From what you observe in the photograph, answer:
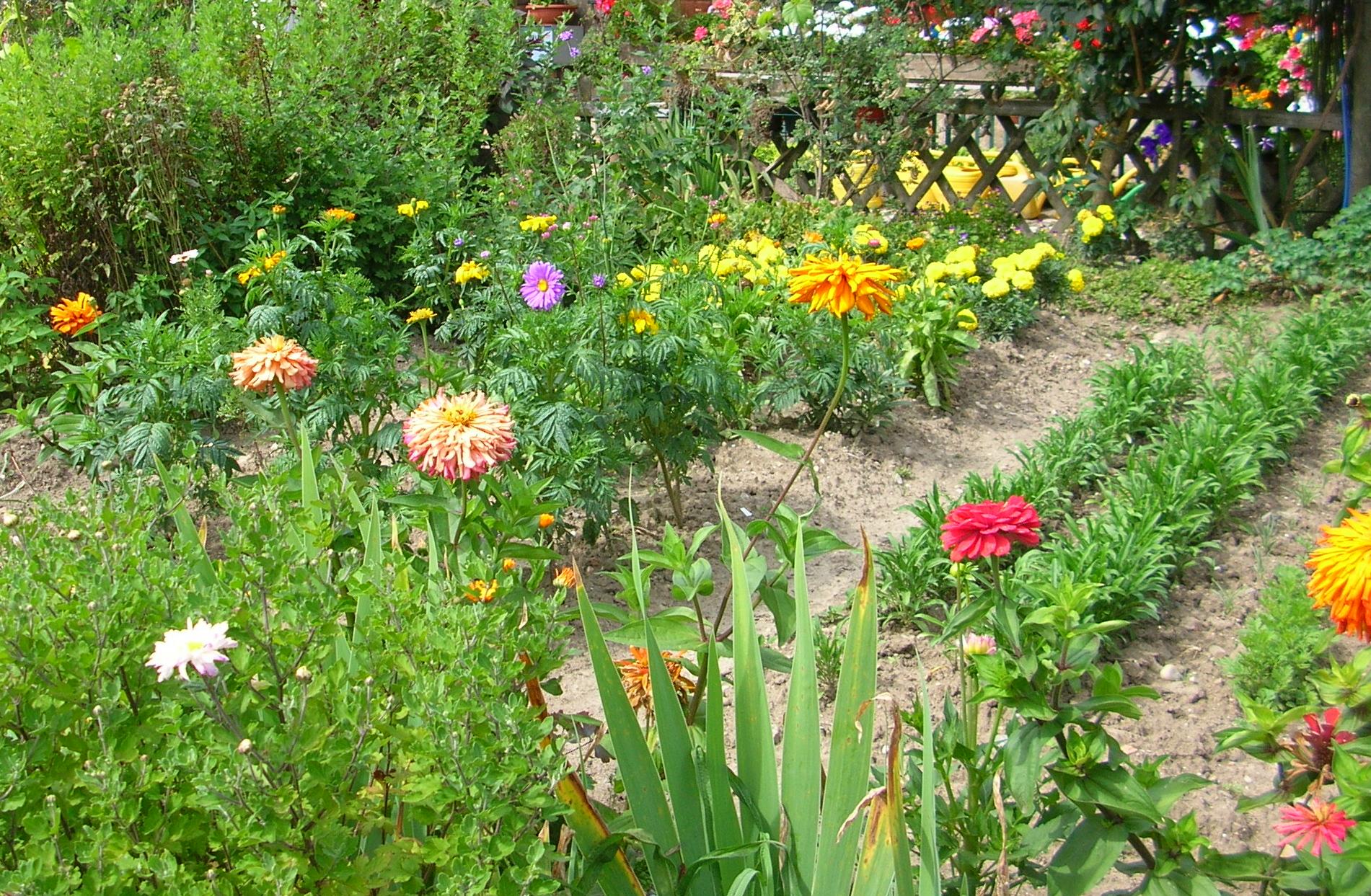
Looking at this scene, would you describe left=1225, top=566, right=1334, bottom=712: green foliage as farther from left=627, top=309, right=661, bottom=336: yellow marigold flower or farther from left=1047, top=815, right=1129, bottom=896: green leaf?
left=627, top=309, right=661, bottom=336: yellow marigold flower

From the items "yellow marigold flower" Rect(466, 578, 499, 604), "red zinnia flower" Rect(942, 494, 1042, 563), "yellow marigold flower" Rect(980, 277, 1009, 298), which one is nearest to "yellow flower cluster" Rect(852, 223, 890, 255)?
"yellow marigold flower" Rect(980, 277, 1009, 298)

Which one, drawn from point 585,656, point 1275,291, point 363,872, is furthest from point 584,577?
point 1275,291

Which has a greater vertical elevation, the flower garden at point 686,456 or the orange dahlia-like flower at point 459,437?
the orange dahlia-like flower at point 459,437

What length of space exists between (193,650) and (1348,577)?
1.31 metres

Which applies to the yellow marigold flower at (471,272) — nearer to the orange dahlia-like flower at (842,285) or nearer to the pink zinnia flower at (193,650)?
the orange dahlia-like flower at (842,285)

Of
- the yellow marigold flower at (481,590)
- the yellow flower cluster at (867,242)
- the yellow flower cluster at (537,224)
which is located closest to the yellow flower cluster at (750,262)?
the yellow flower cluster at (867,242)

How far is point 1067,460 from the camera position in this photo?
3.48 metres

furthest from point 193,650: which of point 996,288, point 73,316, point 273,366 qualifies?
point 996,288

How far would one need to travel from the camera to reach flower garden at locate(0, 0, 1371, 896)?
1236 mm

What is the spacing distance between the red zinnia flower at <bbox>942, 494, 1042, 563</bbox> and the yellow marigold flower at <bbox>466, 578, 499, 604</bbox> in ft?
1.95

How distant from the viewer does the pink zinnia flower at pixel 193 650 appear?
1070 mm

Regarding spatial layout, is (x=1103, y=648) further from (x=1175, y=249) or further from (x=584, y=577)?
(x=1175, y=249)

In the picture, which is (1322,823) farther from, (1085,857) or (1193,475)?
(1193,475)

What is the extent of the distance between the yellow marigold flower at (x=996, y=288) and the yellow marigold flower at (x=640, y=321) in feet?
7.53
